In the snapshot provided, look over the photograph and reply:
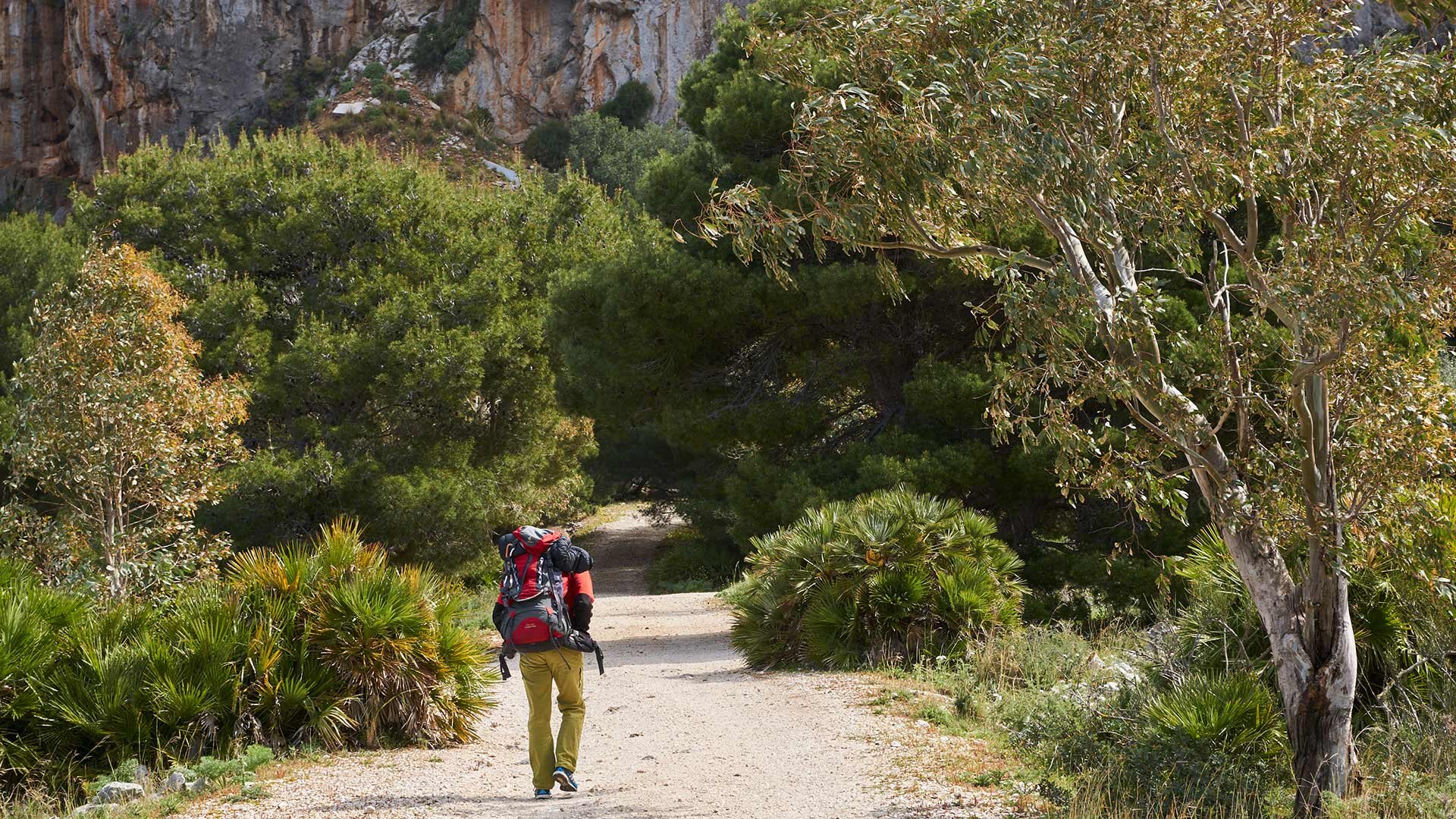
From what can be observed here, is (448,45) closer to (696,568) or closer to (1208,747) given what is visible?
(696,568)

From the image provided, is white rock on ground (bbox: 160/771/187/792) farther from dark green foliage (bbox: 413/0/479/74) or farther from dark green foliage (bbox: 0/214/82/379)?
dark green foliage (bbox: 413/0/479/74)

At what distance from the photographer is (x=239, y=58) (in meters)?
69.9

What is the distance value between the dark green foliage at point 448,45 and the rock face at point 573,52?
0.74 meters

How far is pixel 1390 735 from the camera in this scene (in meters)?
7.18

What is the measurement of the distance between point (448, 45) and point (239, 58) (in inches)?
484

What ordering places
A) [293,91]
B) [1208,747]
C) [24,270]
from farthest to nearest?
[293,91], [24,270], [1208,747]

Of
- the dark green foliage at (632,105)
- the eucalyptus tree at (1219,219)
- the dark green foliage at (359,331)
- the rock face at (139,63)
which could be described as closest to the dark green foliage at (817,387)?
the dark green foliage at (359,331)

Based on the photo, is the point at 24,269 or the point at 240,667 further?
the point at 24,269

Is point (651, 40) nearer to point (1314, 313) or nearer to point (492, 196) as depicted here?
point (492, 196)

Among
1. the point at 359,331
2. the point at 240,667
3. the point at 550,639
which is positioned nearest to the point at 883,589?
the point at 550,639

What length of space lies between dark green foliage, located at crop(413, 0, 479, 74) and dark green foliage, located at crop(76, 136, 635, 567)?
43.5 metres

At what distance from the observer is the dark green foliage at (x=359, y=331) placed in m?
21.9

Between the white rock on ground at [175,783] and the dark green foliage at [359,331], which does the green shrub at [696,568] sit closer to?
the dark green foliage at [359,331]

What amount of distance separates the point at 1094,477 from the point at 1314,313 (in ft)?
5.15
